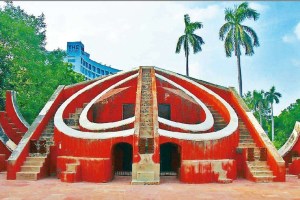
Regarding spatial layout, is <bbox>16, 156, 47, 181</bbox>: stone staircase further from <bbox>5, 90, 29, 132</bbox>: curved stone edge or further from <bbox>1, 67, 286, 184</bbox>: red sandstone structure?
<bbox>5, 90, 29, 132</bbox>: curved stone edge

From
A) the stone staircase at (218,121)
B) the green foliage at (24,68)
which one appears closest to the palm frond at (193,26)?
the green foliage at (24,68)

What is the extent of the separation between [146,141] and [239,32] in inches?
634

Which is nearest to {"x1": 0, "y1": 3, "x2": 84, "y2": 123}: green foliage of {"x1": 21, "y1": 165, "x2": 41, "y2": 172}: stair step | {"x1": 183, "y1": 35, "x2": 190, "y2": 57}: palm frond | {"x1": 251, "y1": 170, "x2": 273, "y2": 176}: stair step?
{"x1": 21, "y1": 165, "x2": 41, "y2": 172}: stair step

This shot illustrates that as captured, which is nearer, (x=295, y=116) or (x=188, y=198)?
(x=188, y=198)

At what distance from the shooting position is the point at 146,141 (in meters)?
10.3

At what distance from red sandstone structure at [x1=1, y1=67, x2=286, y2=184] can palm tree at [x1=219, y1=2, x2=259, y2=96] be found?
9898 millimetres

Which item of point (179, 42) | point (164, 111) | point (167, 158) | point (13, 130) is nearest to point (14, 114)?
point (13, 130)

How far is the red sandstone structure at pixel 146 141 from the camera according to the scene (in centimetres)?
1046

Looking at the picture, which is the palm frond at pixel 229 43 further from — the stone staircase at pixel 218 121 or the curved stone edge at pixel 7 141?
the curved stone edge at pixel 7 141

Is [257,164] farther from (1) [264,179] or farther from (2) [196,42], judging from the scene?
(2) [196,42]

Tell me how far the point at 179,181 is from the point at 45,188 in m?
3.72

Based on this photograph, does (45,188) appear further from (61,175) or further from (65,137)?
(65,137)

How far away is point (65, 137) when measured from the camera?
1136cm

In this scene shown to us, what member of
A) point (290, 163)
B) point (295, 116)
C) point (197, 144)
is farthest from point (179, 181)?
point (295, 116)
